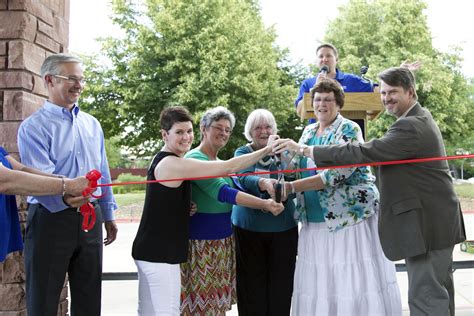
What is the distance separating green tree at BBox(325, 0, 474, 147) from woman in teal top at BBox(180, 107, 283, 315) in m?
15.4

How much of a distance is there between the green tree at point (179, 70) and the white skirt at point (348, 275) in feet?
43.6

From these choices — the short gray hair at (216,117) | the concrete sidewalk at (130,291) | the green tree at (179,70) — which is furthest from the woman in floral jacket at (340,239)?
the green tree at (179,70)

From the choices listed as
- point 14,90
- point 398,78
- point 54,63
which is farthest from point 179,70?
point 398,78

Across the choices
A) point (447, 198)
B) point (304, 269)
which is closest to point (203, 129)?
point (304, 269)

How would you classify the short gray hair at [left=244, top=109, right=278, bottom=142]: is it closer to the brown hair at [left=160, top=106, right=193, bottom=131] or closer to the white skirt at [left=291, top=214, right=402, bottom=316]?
the brown hair at [left=160, top=106, right=193, bottom=131]

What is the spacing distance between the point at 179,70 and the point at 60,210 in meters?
14.9

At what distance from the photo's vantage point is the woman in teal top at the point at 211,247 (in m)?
2.64

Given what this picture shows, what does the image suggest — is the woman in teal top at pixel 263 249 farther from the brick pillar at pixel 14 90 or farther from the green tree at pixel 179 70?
the green tree at pixel 179 70

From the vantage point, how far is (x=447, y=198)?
2.45 m

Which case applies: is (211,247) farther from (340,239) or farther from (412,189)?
(412,189)

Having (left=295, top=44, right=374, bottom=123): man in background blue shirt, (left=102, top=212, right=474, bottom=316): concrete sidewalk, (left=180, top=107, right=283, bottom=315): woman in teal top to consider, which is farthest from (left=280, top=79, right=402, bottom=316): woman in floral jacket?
(left=102, top=212, right=474, bottom=316): concrete sidewalk

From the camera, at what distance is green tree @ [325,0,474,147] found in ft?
58.4

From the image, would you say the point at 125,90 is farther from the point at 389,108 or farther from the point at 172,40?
the point at 389,108

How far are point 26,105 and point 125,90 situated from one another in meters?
14.2
